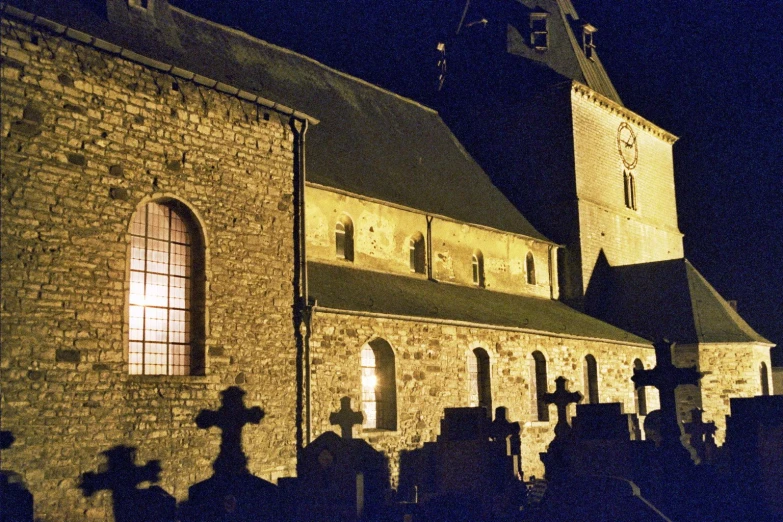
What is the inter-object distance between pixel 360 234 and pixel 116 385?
1012 cm

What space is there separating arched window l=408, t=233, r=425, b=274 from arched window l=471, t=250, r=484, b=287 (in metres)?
2.64

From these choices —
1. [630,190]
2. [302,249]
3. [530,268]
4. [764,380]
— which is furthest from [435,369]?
[630,190]

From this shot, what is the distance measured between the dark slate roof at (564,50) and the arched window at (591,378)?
11411 millimetres

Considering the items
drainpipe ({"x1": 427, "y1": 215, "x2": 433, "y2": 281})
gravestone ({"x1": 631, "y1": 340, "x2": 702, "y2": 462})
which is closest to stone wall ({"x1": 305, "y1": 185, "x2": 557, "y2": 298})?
drainpipe ({"x1": 427, "y1": 215, "x2": 433, "y2": 281})

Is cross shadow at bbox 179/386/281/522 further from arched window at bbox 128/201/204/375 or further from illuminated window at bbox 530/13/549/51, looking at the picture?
illuminated window at bbox 530/13/549/51

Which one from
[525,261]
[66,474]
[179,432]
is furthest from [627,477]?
[525,261]

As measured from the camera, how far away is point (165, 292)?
1691cm

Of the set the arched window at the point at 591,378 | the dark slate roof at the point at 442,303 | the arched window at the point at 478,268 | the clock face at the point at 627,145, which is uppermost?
the clock face at the point at 627,145

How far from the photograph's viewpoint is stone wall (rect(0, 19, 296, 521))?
14.3 meters

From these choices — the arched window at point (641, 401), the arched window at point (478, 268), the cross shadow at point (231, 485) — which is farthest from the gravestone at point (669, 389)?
the arched window at point (641, 401)

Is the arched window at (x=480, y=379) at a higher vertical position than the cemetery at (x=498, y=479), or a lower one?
higher

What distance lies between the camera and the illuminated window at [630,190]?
1481 inches

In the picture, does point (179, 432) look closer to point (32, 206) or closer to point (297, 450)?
point (297, 450)

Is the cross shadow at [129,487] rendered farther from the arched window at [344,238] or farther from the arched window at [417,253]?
the arched window at [417,253]
